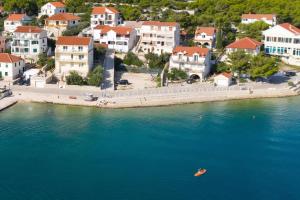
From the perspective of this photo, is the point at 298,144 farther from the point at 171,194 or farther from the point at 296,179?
the point at 171,194

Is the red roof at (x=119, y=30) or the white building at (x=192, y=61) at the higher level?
the red roof at (x=119, y=30)

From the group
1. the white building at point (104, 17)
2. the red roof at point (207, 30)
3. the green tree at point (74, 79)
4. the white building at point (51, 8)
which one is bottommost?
the green tree at point (74, 79)

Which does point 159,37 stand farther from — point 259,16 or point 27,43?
point 259,16

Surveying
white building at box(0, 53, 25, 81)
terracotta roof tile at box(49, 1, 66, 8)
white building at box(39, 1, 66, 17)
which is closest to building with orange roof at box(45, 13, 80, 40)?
white building at box(39, 1, 66, 17)

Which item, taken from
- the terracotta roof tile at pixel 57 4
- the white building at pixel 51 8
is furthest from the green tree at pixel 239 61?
the terracotta roof tile at pixel 57 4

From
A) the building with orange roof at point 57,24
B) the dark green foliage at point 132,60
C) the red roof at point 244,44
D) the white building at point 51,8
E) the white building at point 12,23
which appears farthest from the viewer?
the white building at point 51,8

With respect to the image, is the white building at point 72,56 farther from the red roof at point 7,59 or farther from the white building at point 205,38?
the white building at point 205,38

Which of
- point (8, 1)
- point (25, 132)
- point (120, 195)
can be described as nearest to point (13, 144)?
point (25, 132)

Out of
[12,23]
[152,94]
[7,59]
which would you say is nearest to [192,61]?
[152,94]
